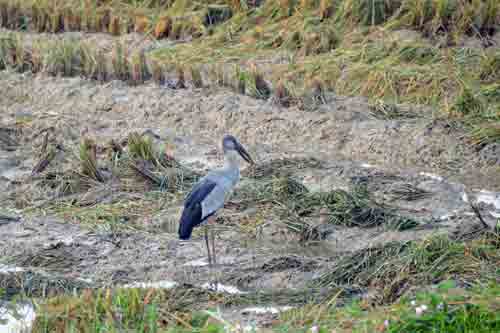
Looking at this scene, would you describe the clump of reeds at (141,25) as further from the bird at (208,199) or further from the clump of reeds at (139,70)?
the bird at (208,199)

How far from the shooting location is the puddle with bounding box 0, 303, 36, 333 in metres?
5.38

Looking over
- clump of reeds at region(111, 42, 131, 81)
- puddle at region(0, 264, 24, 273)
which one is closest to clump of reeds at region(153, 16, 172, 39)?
clump of reeds at region(111, 42, 131, 81)

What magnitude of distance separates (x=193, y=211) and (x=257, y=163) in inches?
82.8

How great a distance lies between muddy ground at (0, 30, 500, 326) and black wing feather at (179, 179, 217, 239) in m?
0.32

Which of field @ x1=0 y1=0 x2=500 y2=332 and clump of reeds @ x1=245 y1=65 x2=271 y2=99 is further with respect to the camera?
clump of reeds @ x1=245 y1=65 x2=271 y2=99

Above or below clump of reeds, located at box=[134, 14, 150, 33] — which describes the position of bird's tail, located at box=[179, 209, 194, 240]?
above

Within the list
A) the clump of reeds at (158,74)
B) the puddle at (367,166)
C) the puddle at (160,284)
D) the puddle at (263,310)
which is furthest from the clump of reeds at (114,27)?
the puddle at (263,310)

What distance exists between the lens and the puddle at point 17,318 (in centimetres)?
538

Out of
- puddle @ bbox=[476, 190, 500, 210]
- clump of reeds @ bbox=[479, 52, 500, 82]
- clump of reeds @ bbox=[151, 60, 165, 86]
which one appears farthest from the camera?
clump of reeds @ bbox=[151, 60, 165, 86]

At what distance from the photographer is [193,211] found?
6.54 metres

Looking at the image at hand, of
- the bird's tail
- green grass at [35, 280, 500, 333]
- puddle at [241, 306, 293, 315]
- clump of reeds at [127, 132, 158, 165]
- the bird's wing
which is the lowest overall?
clump of reeds at [127, 132, 158, 165]

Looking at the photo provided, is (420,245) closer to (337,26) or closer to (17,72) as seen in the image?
(337,26)

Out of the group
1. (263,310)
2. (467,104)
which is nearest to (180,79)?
(467,104)

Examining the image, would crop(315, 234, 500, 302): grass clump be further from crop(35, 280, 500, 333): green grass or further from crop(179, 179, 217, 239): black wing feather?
crop(179, 179, 217, 239): black wing feather
